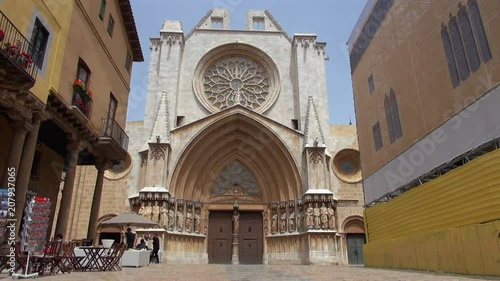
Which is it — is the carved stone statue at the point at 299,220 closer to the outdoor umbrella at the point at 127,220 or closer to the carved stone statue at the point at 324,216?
the carved stone statue at the point at 324,216

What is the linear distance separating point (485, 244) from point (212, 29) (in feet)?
72.2

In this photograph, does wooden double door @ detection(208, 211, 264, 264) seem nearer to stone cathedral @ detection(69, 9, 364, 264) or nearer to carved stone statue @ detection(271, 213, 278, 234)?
stone cathedral @ detection(69, 9, 364, 264)

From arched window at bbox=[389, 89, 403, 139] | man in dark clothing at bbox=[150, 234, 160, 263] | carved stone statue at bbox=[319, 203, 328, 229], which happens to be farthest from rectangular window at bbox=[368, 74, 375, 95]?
man in dark clothing at bbox=[150, 234, 160, 263]

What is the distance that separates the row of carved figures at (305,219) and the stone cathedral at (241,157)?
0.05 metres

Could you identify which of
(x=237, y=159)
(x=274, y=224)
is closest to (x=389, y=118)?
(x=274, y=224)

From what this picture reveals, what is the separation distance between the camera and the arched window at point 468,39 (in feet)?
30.7

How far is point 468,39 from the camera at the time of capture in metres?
9.59

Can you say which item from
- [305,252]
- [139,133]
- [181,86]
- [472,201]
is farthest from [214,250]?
[472,201]

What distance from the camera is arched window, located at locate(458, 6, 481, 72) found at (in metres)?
9.35

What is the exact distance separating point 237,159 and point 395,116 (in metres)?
10.2

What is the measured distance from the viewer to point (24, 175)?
869cm

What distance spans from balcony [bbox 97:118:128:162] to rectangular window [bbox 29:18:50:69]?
3.97m

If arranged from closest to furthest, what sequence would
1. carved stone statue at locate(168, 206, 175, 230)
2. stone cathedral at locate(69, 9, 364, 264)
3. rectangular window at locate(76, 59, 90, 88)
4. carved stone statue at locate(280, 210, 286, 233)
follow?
rectangular window at locate(76, 59, 90, 88) → carved stone statue at locate(168, 206, 175, 230) → stone cathedral at locate(69, 9, 364, 264) → carved stone statue at locate(280, 210, 286, 233)

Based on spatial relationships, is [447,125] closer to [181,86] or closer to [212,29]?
[181,86]
